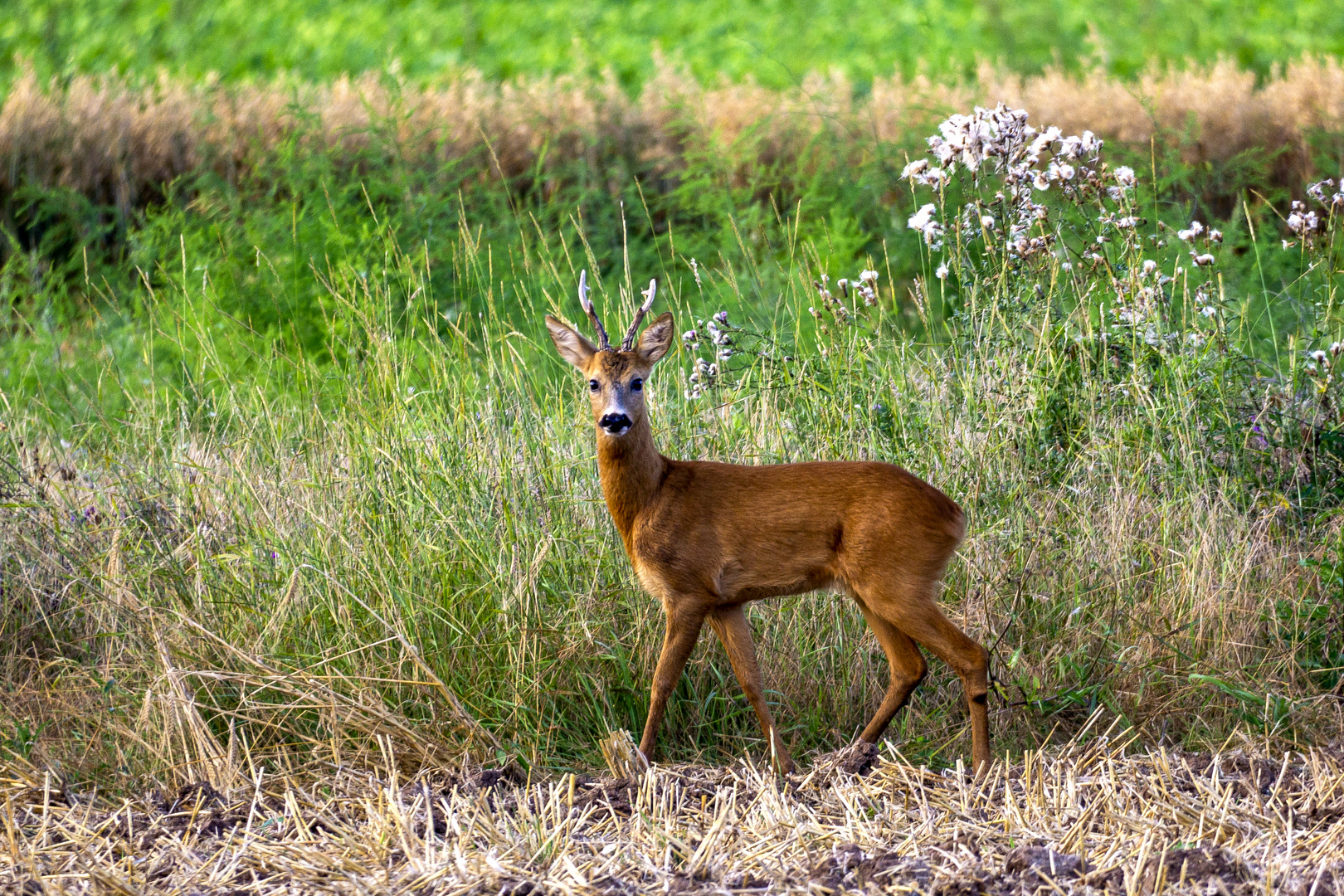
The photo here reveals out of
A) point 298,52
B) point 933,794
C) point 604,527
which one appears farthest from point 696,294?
point 298,52

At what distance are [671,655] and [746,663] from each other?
250 millimetres

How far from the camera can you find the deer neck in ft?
14.0

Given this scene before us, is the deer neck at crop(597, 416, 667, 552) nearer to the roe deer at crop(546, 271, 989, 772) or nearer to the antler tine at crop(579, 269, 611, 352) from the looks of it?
the roe deer at crop(546, 271, 989, 772)

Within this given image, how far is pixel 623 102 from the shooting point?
39.0ft

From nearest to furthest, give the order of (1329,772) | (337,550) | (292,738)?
(1329,772)
(292,738)
(337,550)

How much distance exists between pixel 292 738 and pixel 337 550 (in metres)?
0.70

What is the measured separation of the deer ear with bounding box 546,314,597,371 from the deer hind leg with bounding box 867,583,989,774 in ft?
3.83

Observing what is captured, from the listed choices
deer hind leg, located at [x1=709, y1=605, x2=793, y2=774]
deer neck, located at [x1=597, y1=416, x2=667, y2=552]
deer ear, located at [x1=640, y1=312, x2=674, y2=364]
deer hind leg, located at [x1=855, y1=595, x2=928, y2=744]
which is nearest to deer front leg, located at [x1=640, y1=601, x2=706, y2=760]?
deer hind leg, located at [x1=709, y1=605, x2=793, y2=774]

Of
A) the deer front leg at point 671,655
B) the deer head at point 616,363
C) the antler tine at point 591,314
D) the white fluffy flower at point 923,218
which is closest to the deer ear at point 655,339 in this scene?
the deer head at point 616,363

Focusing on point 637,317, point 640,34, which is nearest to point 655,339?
point 637,317

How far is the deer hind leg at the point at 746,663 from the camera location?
13.9 ft

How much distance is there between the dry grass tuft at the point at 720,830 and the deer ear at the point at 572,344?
127 cm

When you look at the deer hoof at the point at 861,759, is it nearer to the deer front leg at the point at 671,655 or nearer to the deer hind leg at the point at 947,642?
the deer hind leg at the point at 947,642

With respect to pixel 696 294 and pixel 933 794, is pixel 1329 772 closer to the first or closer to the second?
pixel 933 794
